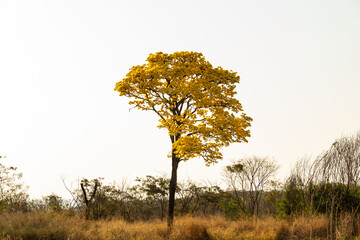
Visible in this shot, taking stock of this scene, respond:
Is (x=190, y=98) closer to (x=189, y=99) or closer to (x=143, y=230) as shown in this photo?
(x=189, y=99)

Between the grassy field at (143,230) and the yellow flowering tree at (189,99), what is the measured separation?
5.57 feet

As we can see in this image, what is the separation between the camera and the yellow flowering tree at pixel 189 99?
1359 cm

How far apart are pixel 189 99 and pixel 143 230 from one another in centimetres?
631

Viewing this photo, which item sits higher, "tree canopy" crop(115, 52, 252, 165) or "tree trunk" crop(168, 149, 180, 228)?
"tree canopy" crop(115, 52, 252, 165)

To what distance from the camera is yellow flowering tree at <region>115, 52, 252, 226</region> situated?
13.6 m

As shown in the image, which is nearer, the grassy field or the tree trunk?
the grassy field

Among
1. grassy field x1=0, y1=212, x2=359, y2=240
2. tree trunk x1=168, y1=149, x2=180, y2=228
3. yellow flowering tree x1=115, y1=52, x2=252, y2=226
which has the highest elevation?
yellow flowering tree x1=115, y1=52, x2=252, y2=226

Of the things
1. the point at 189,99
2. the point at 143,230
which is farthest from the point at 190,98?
the point at 143,230

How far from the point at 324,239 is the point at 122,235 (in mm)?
7206

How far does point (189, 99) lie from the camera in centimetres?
1495

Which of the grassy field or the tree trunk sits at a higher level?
the tree trunk

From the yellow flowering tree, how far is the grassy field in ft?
5.57

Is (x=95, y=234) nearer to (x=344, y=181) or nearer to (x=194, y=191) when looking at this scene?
(x=344, y=181)

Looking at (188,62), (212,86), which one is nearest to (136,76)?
(188,62)
